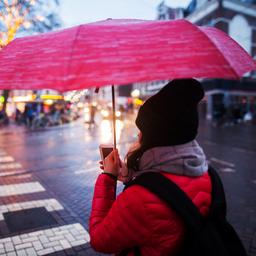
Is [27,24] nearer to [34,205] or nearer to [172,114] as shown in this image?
[34,205]

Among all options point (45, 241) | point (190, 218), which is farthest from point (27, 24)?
point (190, 218)

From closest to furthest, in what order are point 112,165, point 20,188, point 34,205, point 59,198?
point 112,165, point 34,205, point 59,198, point 20,188

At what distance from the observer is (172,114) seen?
64.6 inches

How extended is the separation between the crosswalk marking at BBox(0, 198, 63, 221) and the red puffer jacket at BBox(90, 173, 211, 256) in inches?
159

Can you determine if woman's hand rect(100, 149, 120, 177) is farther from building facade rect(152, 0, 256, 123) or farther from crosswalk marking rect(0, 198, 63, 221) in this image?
building facade rect(152, 0, 256, 123)

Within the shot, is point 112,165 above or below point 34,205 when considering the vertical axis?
above

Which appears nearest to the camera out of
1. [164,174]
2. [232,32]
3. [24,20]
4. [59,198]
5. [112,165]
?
[164,174]

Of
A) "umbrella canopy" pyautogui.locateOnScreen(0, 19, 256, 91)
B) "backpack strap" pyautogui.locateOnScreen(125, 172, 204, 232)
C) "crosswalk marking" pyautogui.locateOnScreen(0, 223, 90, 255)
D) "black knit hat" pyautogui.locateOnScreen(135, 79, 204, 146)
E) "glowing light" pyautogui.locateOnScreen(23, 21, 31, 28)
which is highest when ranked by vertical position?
"glowing light" pyautogui.locateOnScreen(23, 21, 31, 28)

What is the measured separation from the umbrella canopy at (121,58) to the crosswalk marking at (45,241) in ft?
8.88

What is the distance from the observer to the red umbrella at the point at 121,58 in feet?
5.21

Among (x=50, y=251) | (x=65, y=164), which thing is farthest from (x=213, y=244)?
(x=65, y=164)

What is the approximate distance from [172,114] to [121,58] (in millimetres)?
376

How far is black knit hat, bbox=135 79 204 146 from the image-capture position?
5.40 ft

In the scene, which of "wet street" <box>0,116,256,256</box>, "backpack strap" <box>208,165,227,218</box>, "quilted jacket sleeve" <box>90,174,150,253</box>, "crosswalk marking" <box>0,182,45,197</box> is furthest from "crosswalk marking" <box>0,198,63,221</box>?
"backpack strap" <box>208,165,227,218</box>
